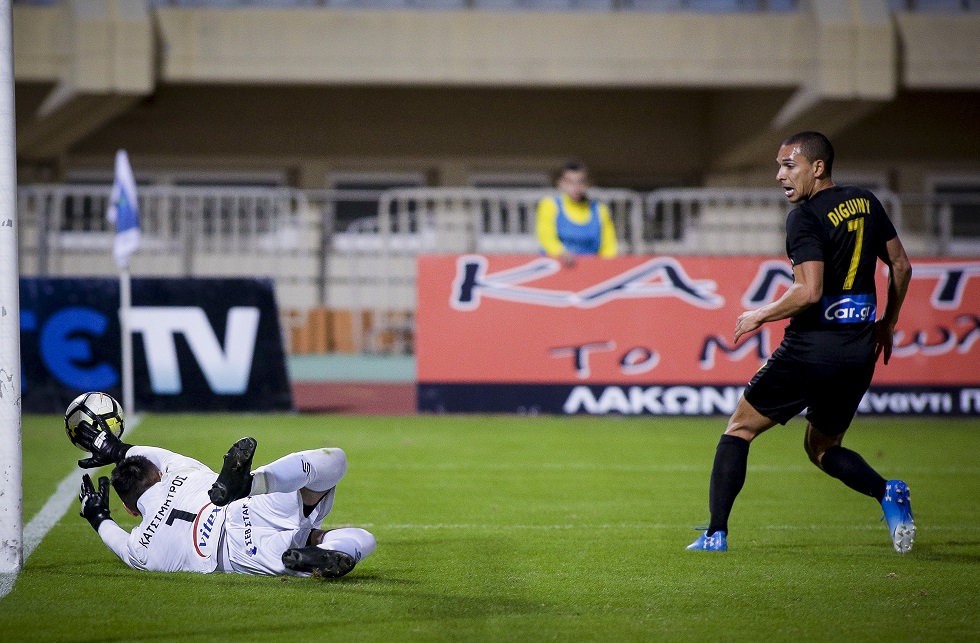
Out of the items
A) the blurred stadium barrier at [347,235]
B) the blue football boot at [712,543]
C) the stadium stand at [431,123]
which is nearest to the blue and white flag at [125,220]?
the blurred stadium barrier at [347,235]

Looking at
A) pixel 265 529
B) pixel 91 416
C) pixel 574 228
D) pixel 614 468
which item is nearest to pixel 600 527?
pixel 265 529

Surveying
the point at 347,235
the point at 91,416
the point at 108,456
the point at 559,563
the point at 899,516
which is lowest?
the point at 559,563

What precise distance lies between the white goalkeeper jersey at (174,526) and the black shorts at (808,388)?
277 cm

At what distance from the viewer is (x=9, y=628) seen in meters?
4.73

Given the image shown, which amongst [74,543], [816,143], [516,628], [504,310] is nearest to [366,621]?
[516,628]

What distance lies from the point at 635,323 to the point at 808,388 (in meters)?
7.14

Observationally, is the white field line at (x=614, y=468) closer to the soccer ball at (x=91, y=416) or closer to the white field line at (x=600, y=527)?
the white field line at (x=600, y=527)

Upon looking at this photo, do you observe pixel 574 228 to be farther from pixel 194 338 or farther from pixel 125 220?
pixel 125 220

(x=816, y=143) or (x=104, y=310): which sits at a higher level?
(x=816, y=143)

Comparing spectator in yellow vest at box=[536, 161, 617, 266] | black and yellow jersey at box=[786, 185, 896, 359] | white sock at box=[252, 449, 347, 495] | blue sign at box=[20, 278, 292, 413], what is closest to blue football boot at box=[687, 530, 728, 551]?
black and yellow jersey at box=[786, 185, 896, 359]

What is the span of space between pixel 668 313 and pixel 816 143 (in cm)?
720

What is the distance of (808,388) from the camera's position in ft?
20.3

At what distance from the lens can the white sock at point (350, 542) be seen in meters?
Result: 5.45

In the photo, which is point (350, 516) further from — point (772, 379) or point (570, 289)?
point (570, 289)
